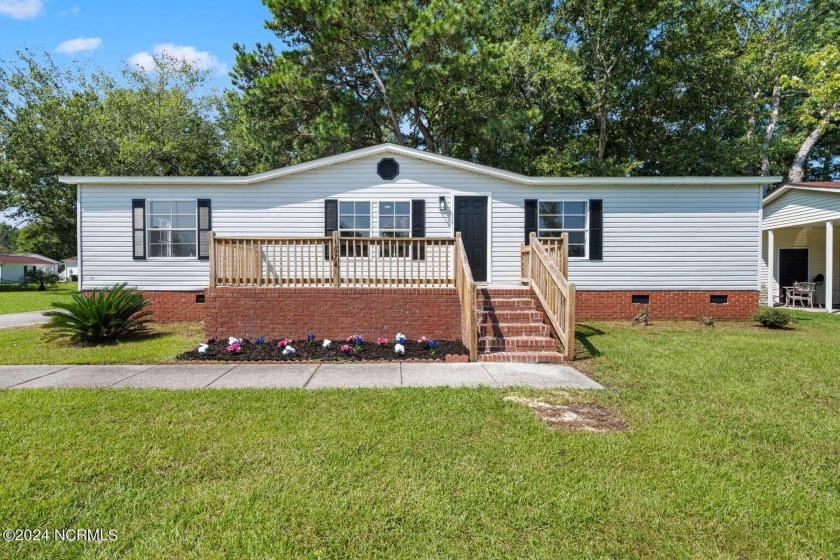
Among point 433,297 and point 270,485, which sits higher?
point 433,297

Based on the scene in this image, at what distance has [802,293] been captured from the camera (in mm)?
13836

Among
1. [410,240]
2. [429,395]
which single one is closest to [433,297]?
[410,240]

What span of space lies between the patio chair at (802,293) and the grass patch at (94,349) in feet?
58.3

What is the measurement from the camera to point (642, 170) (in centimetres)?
1811

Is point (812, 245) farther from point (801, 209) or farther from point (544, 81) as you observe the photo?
point (544, 81)

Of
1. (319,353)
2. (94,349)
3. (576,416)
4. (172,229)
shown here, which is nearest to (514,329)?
(576,416)

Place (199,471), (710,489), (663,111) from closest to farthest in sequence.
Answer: (710,489) < (199,471) < (663,111)

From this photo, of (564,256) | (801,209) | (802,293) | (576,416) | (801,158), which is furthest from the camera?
(801,158)

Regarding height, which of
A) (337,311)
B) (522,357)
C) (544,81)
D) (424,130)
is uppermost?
(544,81)

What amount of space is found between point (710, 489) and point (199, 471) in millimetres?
3325

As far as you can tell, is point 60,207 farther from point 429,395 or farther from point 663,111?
point 663,111

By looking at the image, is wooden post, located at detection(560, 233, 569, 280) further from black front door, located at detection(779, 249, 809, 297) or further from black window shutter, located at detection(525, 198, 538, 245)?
black front door, located at detection(779, 249, 809, 297)

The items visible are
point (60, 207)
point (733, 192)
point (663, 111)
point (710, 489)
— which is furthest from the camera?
point (60, 207)

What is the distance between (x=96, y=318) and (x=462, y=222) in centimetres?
738
